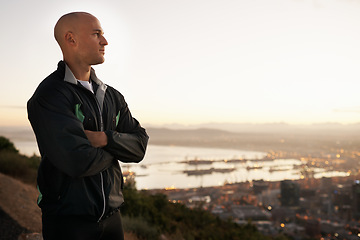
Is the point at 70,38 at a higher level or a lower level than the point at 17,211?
higher

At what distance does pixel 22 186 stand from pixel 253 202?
107 feet

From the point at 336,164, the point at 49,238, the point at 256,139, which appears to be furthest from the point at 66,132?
the point at 256,139

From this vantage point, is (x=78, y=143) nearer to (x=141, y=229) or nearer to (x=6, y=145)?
(x=141, y=229)

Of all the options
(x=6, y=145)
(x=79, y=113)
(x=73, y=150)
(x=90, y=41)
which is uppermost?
(x=90, y=41)

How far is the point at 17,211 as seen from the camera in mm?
5812

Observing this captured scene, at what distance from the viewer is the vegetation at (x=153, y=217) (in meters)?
5.48

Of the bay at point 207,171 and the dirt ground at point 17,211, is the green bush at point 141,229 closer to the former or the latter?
the dirt ground at point 17,211

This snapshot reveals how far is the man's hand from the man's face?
0.35 metres

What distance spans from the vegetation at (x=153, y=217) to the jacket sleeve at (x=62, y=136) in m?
3.90

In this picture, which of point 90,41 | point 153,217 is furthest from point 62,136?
point 153,217

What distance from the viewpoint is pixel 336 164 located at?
7550 cm

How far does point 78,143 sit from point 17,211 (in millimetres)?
5116

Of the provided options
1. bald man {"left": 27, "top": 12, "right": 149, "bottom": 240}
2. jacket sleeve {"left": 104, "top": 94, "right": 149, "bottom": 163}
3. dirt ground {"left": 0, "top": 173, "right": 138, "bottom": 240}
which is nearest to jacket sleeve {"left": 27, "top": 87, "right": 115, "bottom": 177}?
bald man {"left": 27, "top": 12, "right": 149, "bottom": 240}

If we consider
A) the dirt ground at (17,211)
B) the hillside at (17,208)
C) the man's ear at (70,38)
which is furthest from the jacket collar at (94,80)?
the hillside at (17,208)
